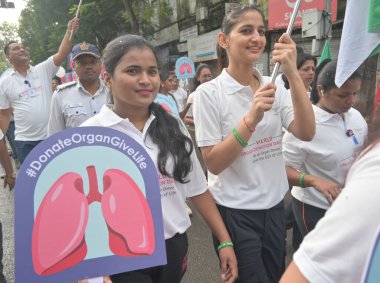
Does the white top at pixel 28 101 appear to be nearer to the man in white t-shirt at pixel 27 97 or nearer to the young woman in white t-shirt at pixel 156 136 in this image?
the man in white t-shirt at pixel 27 97

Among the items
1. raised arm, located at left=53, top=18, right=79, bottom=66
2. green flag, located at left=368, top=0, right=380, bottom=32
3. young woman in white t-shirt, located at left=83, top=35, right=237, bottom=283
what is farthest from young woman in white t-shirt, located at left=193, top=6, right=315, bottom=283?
raised arm, located at left=53, top=18, right=79, bottom=66

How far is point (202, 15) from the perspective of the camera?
609 inches

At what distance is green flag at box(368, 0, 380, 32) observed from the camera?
1093mm

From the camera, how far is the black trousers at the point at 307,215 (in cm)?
219

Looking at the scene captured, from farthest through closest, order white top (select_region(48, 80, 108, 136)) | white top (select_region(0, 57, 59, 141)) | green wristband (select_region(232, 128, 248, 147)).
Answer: white top (select_region(0, 57, 59, 141)) < white top (select_region(48, 80, 108, 136)) < green wristband (select_region(232, 128, 248, 147))

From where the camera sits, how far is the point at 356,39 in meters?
1.21

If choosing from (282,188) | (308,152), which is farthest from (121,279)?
(308,152)

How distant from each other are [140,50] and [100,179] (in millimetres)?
668

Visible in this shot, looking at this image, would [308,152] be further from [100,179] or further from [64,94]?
[64,94]

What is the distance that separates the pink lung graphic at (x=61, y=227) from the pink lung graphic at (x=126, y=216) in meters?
0.09

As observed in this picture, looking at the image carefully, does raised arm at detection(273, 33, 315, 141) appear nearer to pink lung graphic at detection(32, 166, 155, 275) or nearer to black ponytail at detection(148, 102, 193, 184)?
black ponytail at detection(148, 102, 193, 184)

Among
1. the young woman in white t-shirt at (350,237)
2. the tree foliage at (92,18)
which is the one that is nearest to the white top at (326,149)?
the young woman in white t-shirt at (350,237)

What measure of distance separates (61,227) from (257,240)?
101cm

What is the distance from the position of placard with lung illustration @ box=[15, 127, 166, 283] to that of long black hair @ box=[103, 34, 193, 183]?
0.23m
